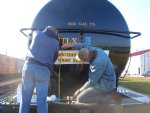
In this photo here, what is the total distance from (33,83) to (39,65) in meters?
0.28

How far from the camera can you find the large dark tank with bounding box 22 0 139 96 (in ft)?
Answer: 20.0

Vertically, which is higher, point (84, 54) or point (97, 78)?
point (84, 54)

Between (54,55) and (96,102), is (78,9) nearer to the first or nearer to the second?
(54,55)

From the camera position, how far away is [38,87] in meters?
5.22

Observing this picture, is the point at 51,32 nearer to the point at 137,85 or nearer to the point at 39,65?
the point at 39,65

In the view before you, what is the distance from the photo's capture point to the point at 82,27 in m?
6.13

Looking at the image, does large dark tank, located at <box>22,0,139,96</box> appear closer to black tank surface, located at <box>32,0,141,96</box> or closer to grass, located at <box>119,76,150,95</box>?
black tank surface, located at <box>32,0,141,96</box>

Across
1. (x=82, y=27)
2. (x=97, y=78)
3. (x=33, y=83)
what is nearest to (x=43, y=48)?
(x=33, y=83)

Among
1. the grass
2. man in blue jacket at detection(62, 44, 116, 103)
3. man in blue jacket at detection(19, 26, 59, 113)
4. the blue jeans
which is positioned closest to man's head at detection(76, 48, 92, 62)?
man in blue jacket at detection(62, 44, 116, 103)

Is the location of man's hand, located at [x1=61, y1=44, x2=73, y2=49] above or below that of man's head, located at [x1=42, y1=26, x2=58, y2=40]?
below

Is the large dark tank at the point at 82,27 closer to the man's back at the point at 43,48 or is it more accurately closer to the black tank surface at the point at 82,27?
the black tank surface at the point at 82,27

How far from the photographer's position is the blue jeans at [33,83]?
520cm

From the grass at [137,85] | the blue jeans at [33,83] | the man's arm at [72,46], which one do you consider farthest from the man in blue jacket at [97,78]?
the grass at [137,85]

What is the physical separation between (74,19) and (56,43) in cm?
96
